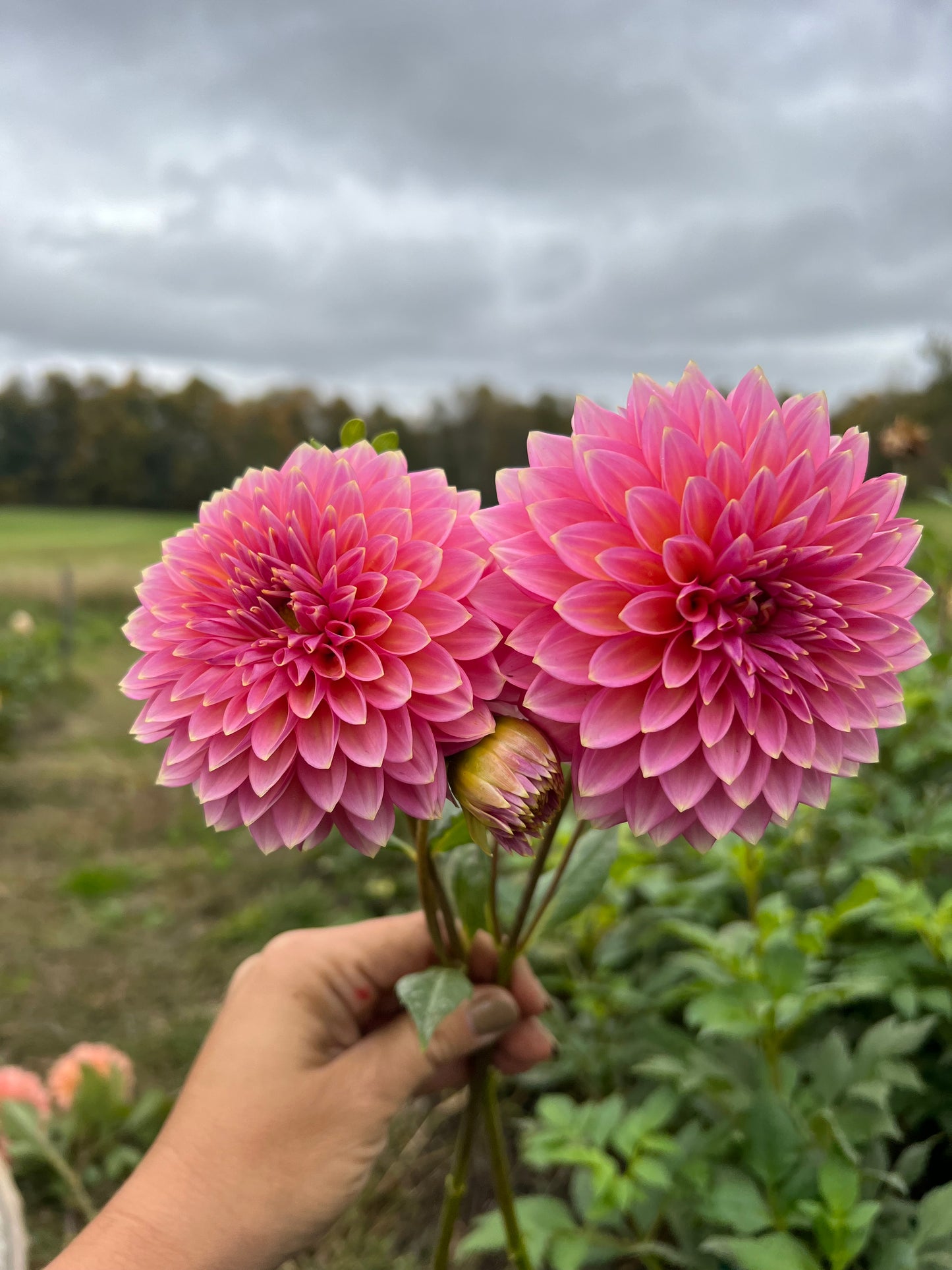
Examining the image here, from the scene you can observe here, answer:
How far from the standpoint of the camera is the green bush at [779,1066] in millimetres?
1161

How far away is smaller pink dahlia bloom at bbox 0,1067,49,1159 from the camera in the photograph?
211cm

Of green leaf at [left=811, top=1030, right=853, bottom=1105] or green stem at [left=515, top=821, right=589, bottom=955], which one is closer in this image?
green stem at [left=515, top=821, right=589, bottom=955]

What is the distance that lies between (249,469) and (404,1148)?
1965 millimetres

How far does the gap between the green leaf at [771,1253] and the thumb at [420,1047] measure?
362 mm

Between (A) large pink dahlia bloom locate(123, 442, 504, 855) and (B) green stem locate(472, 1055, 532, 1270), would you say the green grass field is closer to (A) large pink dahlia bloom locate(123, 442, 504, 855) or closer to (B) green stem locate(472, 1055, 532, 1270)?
(B) green stem locate(472, 1055, 532, 1270)

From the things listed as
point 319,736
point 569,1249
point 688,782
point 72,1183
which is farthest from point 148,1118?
point 688,782

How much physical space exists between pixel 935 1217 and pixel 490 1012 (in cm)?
62

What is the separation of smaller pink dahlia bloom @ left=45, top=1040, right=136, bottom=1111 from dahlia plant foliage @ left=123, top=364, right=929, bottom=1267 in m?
1.93

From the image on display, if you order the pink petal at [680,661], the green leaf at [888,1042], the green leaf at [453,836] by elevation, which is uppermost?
the pink petal at [680,661]

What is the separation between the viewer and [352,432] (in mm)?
924

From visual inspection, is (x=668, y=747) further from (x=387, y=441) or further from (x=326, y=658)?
(x=387, y=441)

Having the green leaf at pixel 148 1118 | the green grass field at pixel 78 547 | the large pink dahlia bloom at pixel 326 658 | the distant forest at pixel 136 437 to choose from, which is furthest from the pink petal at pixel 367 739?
the distant forest at pixel 136 437

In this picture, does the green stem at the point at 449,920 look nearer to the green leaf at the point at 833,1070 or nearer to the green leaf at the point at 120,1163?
the green leaf at the point at 833,1070

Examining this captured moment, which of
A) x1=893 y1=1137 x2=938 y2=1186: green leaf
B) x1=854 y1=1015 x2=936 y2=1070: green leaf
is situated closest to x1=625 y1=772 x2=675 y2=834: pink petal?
x1=854 y1=1015 x2=936 y2=1070: green leaf
